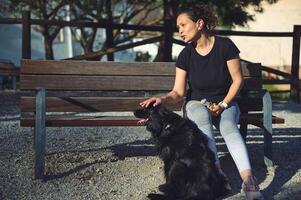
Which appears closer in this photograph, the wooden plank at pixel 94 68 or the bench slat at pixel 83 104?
the bench slat at pixel 83 104

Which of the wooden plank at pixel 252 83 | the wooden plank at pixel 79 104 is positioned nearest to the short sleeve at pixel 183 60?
the wooden plank at pixel 79 104

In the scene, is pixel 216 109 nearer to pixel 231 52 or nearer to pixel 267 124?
pixel 231 52

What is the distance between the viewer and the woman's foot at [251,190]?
4309 mm

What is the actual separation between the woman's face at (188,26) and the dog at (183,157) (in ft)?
2.25

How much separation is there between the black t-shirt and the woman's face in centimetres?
15

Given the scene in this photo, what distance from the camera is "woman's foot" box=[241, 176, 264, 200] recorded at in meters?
4.31

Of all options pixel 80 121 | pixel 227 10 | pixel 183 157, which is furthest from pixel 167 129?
pixel 227 10

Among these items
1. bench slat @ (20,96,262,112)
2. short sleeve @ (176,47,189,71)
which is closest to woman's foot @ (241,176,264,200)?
short sleeve @ (176,47,189,71)

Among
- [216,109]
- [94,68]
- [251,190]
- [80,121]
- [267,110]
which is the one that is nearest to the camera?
[251,190]

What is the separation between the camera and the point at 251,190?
435cm

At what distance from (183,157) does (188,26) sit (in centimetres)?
110

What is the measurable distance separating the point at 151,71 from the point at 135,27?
5.44 m

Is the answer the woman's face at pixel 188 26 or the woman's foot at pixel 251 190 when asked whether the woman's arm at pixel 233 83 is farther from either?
the woman's foot at pixel 251 190

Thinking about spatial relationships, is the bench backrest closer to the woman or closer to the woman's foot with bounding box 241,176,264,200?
the woman
